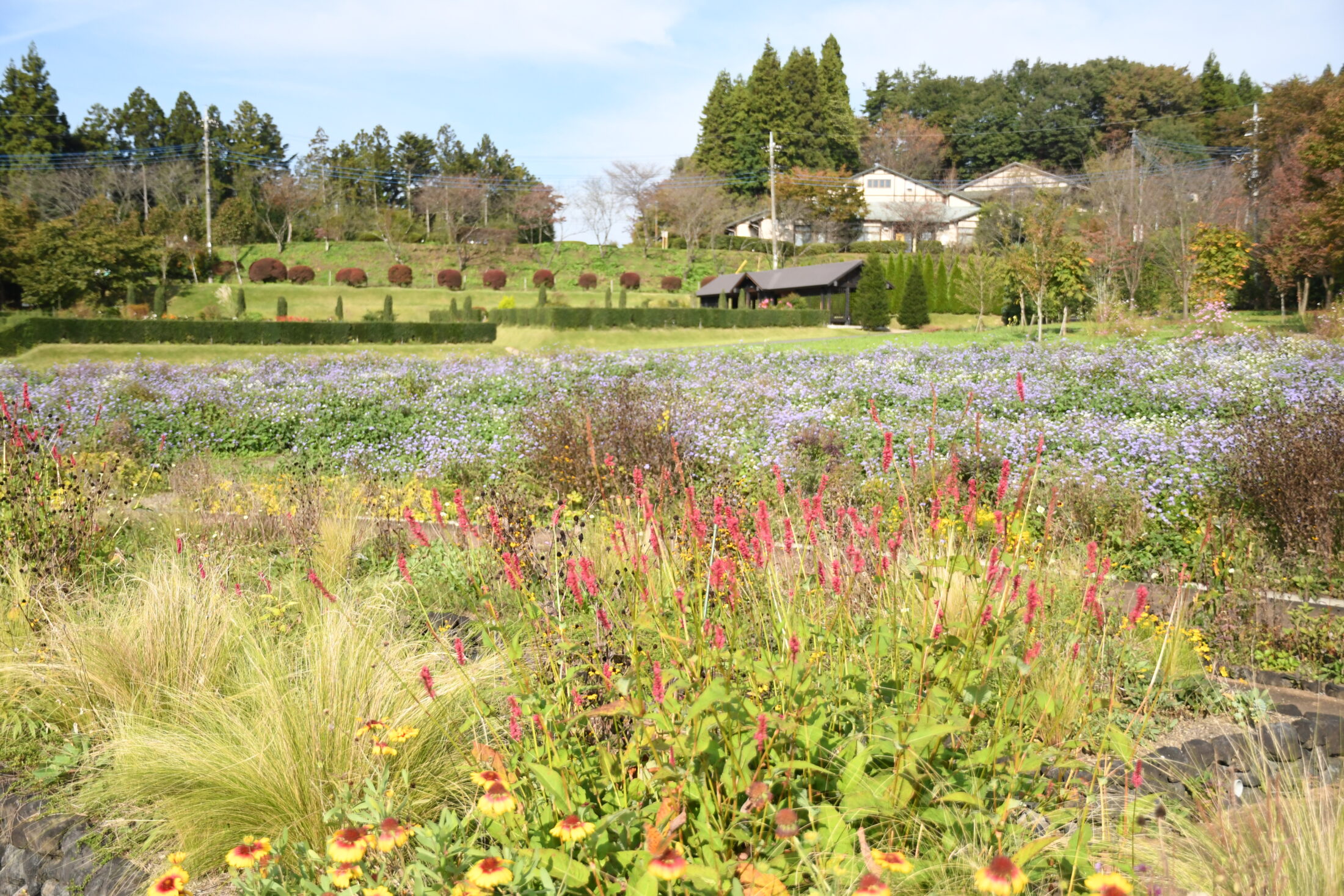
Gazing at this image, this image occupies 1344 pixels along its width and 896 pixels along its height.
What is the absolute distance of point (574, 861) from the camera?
6.06ft

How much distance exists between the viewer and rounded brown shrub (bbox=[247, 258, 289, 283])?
44.9 metres

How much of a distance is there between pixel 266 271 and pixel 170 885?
48202 mm

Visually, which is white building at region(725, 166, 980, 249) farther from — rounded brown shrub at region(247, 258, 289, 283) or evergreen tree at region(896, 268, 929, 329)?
rounded brown shrub at region(247, 258, 289, 283)

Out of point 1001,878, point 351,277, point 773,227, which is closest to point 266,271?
point 351,277

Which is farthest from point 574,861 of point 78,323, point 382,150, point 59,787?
point 382,150

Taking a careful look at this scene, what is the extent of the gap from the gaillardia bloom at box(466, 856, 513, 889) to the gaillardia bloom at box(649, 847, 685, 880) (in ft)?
0.87

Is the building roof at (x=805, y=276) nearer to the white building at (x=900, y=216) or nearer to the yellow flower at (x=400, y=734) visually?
the white building at (x=900, y=216)

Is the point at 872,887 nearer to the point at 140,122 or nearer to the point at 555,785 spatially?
the point at 555,785

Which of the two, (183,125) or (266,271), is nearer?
(266,271)

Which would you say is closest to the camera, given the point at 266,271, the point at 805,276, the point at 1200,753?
the point at 1200,753

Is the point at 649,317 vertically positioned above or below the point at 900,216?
below

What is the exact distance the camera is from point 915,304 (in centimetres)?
3444

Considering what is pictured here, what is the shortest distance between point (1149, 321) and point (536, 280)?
3227 cm

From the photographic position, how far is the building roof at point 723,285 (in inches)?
1607
